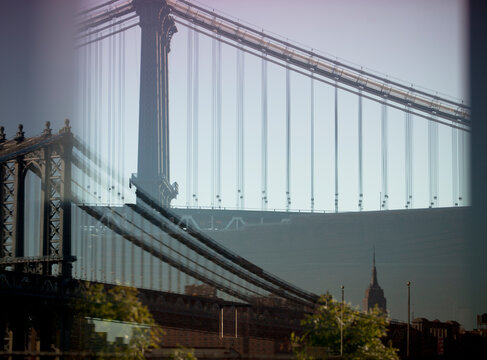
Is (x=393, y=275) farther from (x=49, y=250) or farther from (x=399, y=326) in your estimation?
(x=49, y=250)

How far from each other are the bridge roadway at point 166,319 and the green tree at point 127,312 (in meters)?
1.58

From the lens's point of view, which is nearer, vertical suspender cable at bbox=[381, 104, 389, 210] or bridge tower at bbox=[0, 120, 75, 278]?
bridge tower at bbox=[0, 120, 75, 278]

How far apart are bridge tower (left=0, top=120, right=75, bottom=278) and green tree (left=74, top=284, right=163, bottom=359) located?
6.72 m

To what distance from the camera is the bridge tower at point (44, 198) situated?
4328 centimetres

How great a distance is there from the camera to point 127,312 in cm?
3058

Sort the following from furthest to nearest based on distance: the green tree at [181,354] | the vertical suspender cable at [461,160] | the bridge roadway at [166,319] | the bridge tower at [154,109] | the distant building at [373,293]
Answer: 1. the bridge tower at [154,109]
2. the distant building at [373,293]
3. the vertical suspender cable at [461,160]
4. the bridge roadway at [166,319]
5. the green tree at [181,354]

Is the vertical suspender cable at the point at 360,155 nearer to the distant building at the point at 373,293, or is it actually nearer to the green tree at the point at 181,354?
the distant building at the point at 373,293

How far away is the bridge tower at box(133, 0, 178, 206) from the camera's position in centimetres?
7881

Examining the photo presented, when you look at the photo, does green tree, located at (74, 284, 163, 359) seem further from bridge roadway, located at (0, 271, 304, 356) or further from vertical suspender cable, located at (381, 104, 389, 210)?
vertical suspender cable, located at (381, 104, 389, 210)

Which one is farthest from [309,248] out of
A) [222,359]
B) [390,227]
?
[222,359]

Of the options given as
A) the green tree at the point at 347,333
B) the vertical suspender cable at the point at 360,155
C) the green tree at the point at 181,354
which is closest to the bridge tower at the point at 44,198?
the green tree at the point at 347,333

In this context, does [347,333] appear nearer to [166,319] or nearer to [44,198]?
[166,319]

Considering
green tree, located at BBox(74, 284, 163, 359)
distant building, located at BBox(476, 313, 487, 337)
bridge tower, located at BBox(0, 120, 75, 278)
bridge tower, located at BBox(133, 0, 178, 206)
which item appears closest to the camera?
green tree, located at BBox(74, 284, 163, 359)

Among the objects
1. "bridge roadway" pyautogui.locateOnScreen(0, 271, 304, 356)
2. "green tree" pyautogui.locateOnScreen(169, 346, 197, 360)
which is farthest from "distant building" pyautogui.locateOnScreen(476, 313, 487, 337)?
"green tree" pyautogui.locateOnScreen(169, 346, 197, 360)
